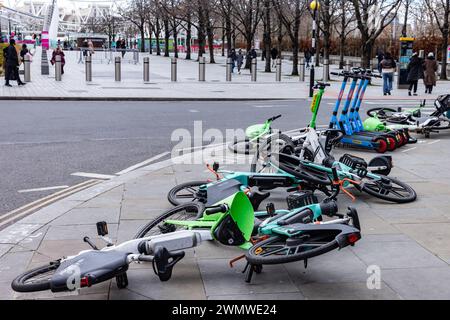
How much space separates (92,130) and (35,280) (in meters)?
9.67

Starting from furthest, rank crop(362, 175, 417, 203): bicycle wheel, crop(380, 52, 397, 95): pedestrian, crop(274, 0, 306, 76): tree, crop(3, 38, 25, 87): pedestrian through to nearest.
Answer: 1. crop(274, 0, 306, 76): tree
2. crop(380, 52, 397, 95): pedestrian
3. crop(3, 38, 25, 87): pedestrian
4. crop(362, 175, 417, 203): bicycle wheel

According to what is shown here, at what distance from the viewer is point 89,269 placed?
13.7ft

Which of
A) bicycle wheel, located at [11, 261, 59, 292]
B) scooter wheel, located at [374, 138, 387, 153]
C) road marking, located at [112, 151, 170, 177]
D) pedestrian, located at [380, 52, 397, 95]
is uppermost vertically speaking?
pedestrian, located at [380, 52, 397, 95]

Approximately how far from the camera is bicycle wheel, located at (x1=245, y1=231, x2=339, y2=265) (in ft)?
14.3

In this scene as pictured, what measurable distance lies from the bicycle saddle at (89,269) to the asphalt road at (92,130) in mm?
3088

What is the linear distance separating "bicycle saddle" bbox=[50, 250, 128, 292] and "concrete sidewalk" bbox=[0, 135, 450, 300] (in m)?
0.25

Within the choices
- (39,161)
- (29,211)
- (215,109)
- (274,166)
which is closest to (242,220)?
(274,166)

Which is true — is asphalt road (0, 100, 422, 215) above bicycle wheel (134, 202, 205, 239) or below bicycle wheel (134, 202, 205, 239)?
below

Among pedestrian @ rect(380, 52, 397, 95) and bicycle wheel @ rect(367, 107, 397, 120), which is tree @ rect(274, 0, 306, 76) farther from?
bicycle wheel @ rect(367, 107, 397, 120)

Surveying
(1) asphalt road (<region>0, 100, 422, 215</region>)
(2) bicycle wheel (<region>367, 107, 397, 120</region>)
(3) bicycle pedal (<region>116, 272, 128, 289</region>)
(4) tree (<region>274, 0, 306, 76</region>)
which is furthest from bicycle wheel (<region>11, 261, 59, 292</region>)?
(4) tree (<region>274, 0, 306, 76</region>)

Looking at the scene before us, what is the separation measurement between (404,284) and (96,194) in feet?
13.8

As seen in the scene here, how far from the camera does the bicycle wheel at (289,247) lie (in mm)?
4363

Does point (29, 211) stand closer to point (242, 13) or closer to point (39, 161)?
point (39, 161)

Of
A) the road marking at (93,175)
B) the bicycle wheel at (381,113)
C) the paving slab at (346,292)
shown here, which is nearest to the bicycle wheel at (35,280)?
the paving slab at (346,292)
